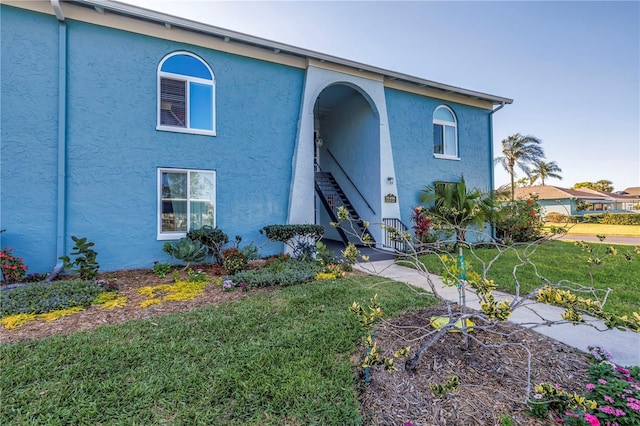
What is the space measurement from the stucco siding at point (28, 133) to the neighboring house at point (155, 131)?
23 millimetres

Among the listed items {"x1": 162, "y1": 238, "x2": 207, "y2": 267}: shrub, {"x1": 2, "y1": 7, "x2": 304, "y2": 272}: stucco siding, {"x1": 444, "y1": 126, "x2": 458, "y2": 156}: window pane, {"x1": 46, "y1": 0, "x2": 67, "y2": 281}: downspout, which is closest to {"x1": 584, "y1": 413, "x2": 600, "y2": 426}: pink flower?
{"x1": 162, "y1": 238, "x2": 207, "y2": 267}: shrub

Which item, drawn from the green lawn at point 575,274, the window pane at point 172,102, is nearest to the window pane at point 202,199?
the window pane at point 172,102

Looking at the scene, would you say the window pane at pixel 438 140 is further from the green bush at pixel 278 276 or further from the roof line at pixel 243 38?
the green bush at pixel 278 276

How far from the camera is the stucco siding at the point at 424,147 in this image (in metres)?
10.4

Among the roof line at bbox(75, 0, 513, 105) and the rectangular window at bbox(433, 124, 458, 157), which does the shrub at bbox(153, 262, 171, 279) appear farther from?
the rectangular window at bbox(433, 124, 458, 157)

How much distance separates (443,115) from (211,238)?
33.9ft

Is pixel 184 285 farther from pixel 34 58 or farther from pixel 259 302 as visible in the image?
pixel 34 58

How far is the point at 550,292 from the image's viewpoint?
7.02 feet

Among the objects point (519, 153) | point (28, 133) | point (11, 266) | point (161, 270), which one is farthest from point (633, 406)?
point (519, 153)

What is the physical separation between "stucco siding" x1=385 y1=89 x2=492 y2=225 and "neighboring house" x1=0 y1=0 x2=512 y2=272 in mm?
115

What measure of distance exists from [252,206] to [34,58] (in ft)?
19.2

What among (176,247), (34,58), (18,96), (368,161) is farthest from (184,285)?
(368,161)

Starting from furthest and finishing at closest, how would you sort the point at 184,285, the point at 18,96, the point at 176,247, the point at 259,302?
the point at 176,247, the point at 18,96, the point at 184,285, the point at 259,302

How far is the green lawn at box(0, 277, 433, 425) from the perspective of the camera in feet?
7.00
